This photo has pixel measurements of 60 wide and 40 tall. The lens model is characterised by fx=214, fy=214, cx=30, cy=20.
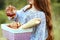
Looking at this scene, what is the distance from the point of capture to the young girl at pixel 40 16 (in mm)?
905

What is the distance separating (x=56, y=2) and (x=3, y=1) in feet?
1.91

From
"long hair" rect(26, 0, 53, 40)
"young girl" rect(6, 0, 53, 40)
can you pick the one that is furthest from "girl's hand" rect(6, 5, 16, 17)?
"long hair" rect(26, 0, 53, 40)

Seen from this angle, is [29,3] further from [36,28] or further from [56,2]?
[56,2]

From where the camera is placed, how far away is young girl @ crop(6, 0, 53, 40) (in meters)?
0.91

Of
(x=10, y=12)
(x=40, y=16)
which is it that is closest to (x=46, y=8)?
(x=40, y=16)

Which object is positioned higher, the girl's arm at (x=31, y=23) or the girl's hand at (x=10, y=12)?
the girl's hand at (x=10, y=12)

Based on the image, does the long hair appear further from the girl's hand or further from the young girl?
the girl's hand

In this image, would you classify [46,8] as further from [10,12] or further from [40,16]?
[10,12]

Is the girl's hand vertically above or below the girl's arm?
above

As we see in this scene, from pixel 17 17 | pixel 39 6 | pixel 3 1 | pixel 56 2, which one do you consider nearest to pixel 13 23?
pixel 17 17

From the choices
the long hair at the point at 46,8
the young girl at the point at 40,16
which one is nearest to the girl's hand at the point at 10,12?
the young girl at the point at 40,16

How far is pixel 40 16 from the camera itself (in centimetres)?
90

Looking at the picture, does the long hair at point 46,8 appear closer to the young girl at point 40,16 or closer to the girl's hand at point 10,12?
the young girl at point 40,16

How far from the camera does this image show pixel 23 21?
37.5 inches
